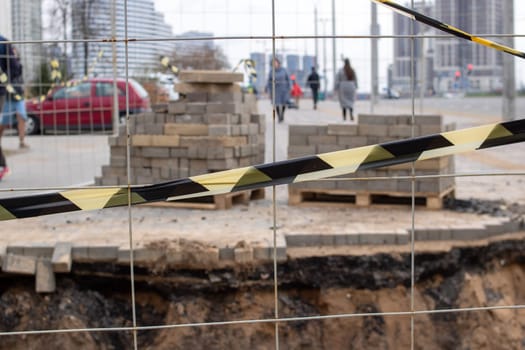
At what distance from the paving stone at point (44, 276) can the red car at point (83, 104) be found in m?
6.75

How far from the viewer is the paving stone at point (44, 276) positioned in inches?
273

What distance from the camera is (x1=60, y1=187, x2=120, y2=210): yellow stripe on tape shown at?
10.0 feet

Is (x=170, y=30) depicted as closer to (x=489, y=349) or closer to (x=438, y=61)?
(x=438, y=61)

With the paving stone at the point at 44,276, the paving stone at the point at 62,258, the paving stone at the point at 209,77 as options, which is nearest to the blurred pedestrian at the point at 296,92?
the paving stone at the point at 209,77

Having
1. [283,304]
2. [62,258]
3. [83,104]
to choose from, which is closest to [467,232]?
[283,304]

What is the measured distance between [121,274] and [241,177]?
4431 millimetres

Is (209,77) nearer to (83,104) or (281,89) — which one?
(281,89)

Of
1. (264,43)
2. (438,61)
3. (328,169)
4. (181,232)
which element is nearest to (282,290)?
(181,232)

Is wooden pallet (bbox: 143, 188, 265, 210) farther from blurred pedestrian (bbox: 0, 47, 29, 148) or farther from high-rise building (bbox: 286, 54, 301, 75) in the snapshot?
high-rise building (bbox: 286, 54, 301, 75)

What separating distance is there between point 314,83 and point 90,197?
495 inches

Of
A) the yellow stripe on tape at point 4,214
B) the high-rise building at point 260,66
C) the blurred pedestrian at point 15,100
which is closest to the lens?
the yellow stripe on tape at point 4,214

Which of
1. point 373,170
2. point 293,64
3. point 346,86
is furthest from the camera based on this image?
point 293,64

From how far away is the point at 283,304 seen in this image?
23.9ft

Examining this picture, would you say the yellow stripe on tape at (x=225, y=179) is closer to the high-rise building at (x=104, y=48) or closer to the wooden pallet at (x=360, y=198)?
the wooden pallet at (x=360, y=198)
